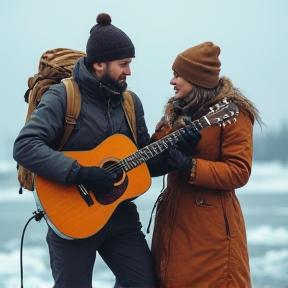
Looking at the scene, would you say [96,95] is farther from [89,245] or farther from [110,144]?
[89,245]

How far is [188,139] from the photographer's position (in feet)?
10.6

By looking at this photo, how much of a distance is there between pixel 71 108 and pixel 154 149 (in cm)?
37

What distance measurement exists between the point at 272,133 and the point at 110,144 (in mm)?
4899

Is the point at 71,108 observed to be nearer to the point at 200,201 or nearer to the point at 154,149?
the point at 154,149

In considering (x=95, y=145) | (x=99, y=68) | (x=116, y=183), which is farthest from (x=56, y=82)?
(x=116, y=183)

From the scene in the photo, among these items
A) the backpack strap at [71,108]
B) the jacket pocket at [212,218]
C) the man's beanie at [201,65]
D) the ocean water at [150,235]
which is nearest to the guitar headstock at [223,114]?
the man's beanie at [201,65]

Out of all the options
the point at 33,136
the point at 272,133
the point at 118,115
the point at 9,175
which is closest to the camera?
the point at 33,136

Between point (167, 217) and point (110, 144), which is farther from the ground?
point (110, 144)

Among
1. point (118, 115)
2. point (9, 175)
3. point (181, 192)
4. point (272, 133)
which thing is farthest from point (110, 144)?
point (272, 133)

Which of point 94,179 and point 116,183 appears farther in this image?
point 116,183

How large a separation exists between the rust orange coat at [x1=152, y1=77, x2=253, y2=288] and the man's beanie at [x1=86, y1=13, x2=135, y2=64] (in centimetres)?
47

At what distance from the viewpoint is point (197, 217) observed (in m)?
3.33

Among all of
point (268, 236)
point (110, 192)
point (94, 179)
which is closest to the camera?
point (94, 179)

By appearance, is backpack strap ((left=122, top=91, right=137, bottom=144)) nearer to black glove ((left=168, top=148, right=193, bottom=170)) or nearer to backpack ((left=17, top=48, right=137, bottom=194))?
backpack ((left=17, top=48, right=137, bottom=194))
